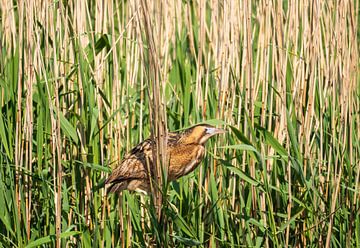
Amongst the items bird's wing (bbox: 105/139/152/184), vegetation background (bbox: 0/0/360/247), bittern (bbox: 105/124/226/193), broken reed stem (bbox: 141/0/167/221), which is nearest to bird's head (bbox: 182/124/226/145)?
bittern (bbox: 105/124/226/193)

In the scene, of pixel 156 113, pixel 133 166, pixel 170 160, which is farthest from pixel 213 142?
pixel 156 113

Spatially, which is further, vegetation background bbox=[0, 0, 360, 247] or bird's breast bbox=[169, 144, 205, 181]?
bird's breast bbox=[169, 144, 205, 181]

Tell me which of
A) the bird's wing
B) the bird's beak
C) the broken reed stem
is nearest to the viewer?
the broken reed stem

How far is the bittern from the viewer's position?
13.5 feet

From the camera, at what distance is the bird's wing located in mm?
4083

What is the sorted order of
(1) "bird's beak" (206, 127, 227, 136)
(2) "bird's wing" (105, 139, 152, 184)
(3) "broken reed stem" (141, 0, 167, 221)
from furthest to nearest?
(1) "bird's beak" (206, 127, 227, 136) → (2) "bird's wing" (105, 139, 152, 184) → (3) "broken reed stem" (141, 0, 167, 221)

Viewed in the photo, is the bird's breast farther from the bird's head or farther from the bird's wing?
the bird's wing

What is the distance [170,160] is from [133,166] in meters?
0.25

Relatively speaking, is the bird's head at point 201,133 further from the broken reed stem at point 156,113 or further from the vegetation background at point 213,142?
the broken reed stem at point 156,113

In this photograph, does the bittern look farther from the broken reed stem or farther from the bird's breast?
the broken reed stem

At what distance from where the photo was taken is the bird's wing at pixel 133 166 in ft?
13.4

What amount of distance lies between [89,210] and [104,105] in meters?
0.60

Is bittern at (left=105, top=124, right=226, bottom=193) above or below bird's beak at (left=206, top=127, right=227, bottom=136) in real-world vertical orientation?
below

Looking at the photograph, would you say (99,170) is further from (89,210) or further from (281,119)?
(281,119)
